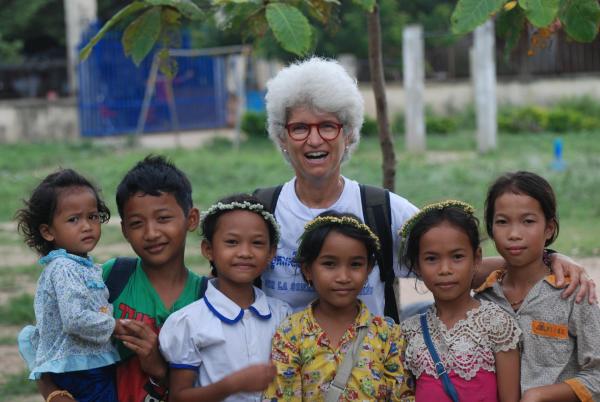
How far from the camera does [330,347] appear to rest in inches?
125

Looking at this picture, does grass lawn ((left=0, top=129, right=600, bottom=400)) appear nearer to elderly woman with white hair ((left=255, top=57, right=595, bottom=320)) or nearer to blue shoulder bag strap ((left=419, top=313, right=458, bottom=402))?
elderly woman with white hair ((left=255, top=57, right=595, bottom=320))

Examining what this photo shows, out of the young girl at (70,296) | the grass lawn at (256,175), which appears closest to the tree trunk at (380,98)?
the young girl at (70,296)

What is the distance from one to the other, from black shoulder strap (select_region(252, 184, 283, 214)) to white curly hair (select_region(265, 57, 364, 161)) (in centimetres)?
20

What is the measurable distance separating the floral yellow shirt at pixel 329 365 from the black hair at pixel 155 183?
61 cm

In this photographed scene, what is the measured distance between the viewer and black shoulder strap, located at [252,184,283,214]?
3572 millimetres

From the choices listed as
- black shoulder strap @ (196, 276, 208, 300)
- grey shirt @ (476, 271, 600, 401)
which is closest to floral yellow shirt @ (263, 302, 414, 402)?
black shoulder strap @ (196, 276, 208, 300)

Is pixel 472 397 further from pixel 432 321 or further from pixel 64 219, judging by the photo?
pixel 64 219

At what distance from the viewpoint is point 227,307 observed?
3230 mm

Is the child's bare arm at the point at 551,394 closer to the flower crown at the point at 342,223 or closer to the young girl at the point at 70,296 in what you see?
the flower crown at the point at 342,223

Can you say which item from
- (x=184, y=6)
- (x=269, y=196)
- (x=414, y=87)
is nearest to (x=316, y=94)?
(x=269, y=196)

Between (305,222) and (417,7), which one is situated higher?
(417,7)

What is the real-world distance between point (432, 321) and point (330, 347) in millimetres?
374

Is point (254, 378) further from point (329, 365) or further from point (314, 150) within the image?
point (314, 150)

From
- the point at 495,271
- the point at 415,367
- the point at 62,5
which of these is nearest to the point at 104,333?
the point at 415,367
